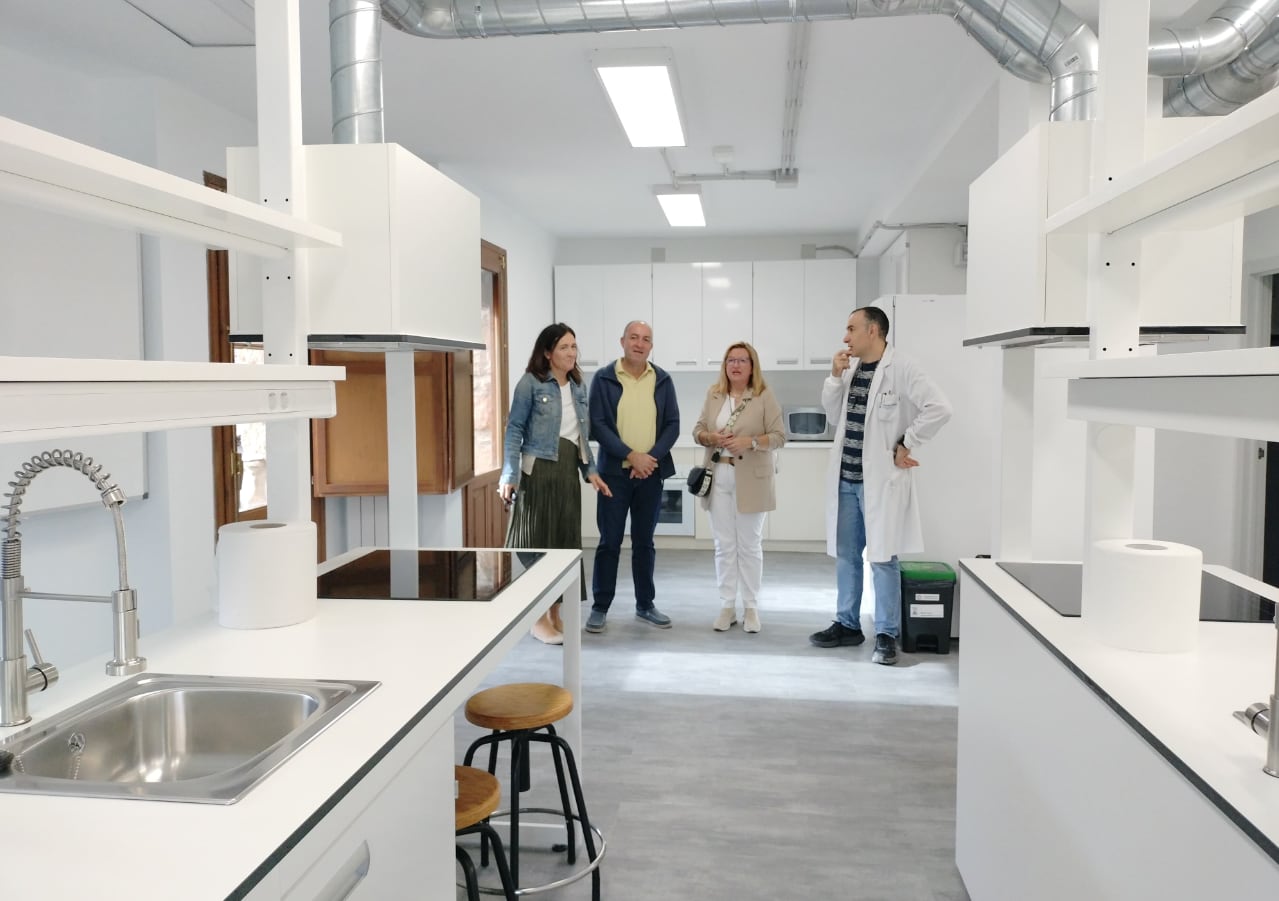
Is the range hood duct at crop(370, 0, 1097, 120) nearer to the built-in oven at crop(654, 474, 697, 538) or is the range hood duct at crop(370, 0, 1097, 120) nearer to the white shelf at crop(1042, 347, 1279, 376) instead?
the white shelf at crop(1042, 347, 1279, 376)

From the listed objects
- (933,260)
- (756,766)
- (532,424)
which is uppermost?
(933,260)

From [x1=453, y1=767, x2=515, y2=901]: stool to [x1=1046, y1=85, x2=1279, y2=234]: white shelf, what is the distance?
1557mm

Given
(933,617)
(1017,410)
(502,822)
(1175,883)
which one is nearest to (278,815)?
(1175,883)

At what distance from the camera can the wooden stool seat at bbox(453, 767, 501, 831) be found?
5.97 ft

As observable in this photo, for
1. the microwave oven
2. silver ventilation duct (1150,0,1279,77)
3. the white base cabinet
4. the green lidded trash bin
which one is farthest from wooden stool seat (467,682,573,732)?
the microwave oven

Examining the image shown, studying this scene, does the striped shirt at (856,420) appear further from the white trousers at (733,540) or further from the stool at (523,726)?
the stool at (523,726)

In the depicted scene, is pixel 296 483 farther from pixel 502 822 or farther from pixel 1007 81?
pixel 1007 81

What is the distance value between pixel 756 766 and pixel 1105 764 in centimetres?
178

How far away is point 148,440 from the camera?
3.59 meters

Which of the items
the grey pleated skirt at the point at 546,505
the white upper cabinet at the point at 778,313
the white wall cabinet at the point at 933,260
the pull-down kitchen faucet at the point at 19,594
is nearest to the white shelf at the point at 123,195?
the pull-down kitchen faucet at the point at 19,594

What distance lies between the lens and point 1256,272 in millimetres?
4207

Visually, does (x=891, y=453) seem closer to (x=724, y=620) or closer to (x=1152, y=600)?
(x=724, y=620)

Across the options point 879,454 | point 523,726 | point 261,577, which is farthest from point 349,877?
point 879,454

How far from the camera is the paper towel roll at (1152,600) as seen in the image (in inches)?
62.2
